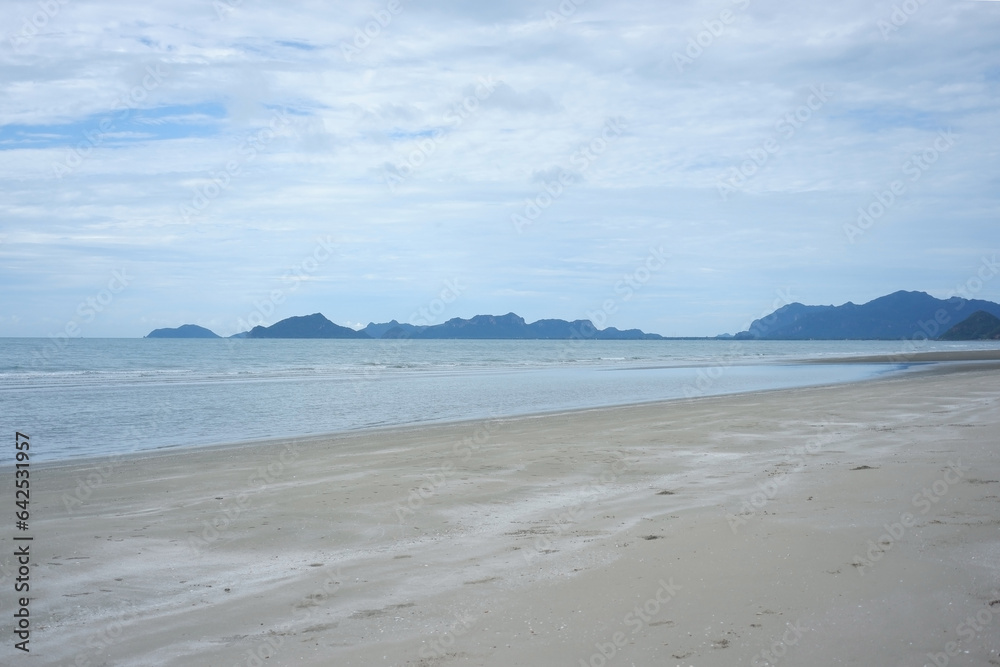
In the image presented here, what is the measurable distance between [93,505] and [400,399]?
688 inches

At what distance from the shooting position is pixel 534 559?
6402 millimetres

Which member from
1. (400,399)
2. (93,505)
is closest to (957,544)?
(93,505)

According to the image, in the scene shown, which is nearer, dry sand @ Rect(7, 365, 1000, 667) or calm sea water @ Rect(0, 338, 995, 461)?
dry sand @ Rect(7, 365, 1000, 667)

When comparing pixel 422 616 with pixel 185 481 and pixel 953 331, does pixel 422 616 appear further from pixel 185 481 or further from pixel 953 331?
pixel 953 331

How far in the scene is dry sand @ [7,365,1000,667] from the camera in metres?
4.70

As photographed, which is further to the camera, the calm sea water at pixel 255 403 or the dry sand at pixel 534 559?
the calm sea water at pixel 255 403

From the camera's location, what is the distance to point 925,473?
9023mm

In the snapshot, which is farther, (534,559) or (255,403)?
(255,403)

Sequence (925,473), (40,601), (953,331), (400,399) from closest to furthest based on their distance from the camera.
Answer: (40,601) → (925,473) → (400,399) → (953,331)

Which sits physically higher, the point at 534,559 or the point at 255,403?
the point at 534,559

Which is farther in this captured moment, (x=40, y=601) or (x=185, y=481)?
(x=185, y=481)

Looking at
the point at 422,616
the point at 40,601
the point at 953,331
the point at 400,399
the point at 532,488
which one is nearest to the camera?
the point at 422,616

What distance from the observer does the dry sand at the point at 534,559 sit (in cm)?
470

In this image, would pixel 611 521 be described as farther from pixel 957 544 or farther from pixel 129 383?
pixel 129 383
